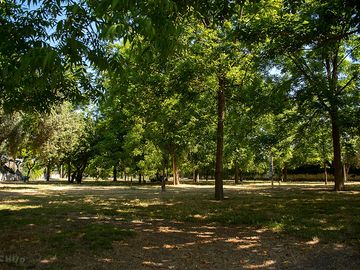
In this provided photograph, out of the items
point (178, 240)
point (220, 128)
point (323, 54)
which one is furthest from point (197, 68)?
point (178, 240)

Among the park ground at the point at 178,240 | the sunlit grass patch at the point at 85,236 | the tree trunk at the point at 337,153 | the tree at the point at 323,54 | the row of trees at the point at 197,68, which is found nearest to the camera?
the row of trees at the point at 197,68

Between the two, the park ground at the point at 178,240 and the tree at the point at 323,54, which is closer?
the park ground at the point at 178,240

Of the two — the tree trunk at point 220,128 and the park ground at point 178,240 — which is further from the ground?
the tree trunk at point 220,128

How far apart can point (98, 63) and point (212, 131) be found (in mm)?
19569

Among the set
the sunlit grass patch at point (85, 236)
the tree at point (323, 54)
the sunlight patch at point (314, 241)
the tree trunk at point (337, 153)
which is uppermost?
the tree at point (323, 54)

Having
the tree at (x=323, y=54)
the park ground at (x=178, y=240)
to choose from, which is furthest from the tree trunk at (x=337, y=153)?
the park ground at (x=178, y=240)

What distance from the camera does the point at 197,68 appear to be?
14922mm

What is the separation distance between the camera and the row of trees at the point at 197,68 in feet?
13.4

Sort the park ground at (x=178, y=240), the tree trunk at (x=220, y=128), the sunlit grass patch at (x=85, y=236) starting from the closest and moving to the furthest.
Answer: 1. the park ground at (x=178, y=240)
2. the sunlit grass patch at (x=85, y=236)
3. the tree trunk at (x=220, y=128)

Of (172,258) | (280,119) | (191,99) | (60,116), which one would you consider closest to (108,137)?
(60,116)

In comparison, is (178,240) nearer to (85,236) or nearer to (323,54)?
(85,236)

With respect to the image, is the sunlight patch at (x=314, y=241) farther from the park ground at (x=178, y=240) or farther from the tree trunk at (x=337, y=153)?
the tree trunk at (x=337, y=153)

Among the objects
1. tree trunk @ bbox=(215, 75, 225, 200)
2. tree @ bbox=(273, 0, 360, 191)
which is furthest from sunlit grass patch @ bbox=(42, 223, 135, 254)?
tree trunk @ bbox=(215, 75, 225, 200)

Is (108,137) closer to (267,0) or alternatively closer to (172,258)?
(267,0)
